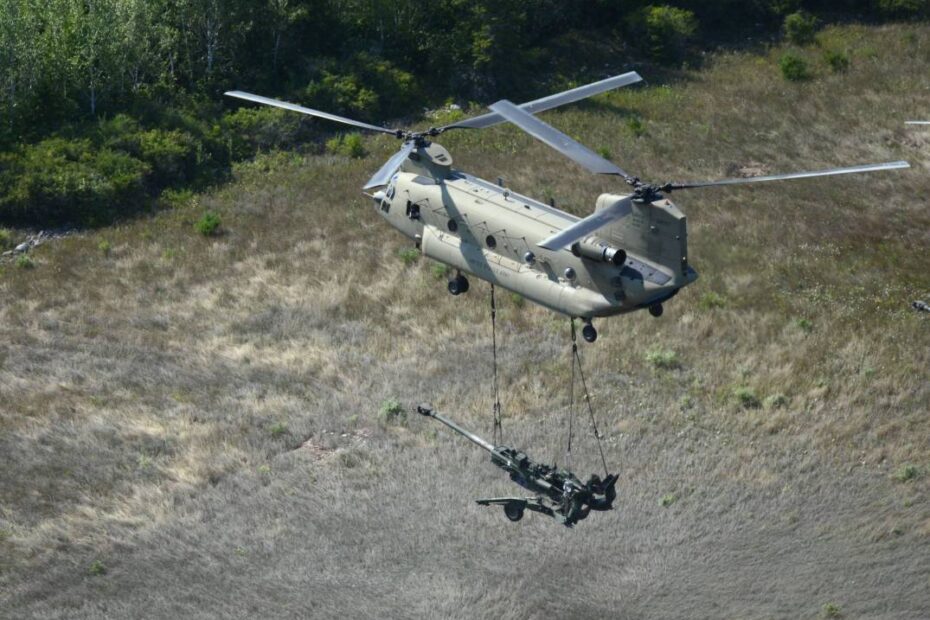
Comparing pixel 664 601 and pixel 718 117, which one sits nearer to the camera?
pixel 664 601

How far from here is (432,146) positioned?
104 feet

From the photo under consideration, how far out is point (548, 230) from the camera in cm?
2888

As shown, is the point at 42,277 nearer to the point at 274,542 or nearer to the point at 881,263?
the point at 274,542

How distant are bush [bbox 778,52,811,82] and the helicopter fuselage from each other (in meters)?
33.8

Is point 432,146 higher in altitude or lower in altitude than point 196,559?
higher

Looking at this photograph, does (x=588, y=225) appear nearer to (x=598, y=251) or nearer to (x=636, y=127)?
(x=598, y=251)

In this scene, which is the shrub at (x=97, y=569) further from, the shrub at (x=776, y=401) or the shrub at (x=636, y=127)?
the shrub at (x=636, y=127)

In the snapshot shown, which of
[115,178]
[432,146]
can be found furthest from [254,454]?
[115,178]

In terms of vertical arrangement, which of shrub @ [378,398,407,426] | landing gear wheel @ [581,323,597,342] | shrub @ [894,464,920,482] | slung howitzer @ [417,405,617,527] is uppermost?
landing gear wheel @ [581,323,597,342]

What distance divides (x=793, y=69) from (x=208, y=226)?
1182 inches

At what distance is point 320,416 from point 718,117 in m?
27.3

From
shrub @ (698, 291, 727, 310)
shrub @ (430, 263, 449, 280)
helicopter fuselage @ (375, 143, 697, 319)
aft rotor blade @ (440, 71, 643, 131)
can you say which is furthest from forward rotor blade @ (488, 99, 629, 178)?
shrub @ (430, 263, 449, 280)

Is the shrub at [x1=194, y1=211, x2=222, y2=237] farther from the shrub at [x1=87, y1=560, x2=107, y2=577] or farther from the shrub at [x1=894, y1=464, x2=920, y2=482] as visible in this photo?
the shrub at [x1=894, y1=464, x2=920, y2=482]

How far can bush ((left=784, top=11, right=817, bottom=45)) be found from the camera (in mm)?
64125
